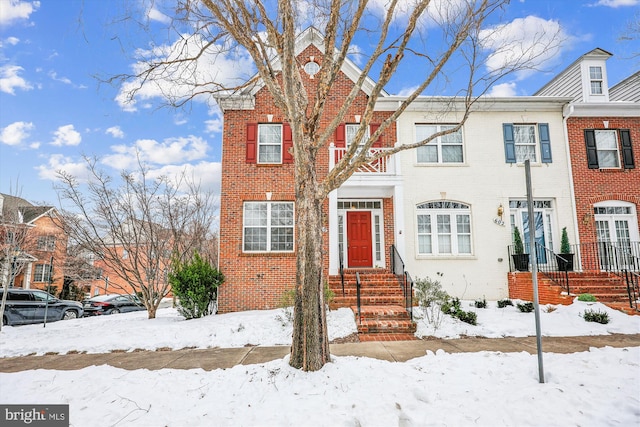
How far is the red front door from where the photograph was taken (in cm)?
1260

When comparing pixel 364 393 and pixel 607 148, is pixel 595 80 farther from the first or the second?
pixel 364 393

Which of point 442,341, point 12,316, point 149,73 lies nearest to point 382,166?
point 442,341

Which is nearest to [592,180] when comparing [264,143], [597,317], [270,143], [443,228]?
[443,228]

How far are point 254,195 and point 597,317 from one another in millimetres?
10249

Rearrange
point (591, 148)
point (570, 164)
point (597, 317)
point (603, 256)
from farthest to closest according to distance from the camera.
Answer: point (591, 148) → point (570, 164) → point (603, 256) → point (597, 317)

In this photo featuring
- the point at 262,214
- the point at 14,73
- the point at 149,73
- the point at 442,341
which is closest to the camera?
the point at 149,73

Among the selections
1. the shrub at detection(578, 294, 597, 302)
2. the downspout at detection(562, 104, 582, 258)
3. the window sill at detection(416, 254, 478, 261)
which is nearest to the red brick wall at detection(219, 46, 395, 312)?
the window sill at detection(416, 254, 478, 261)

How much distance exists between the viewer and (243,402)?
3727mm

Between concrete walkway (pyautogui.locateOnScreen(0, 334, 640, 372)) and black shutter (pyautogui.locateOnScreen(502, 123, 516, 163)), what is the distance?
7359mm

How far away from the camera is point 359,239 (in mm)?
12711

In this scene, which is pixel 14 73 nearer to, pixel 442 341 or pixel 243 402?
pixel 243 402

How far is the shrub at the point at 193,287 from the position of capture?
10141mm

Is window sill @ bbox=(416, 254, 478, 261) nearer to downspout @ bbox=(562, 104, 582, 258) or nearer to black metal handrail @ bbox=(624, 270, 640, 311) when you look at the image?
downspout @ bbox=(562, 104, 582, 258)

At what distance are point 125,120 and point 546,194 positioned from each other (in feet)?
44.6
